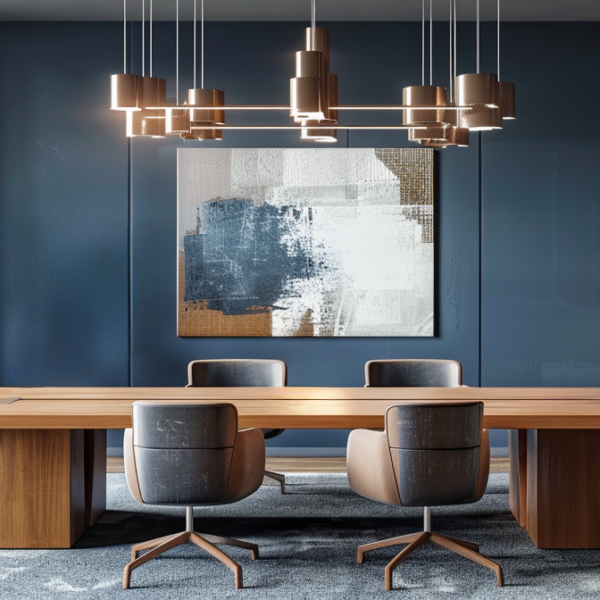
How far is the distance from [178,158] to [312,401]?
284 centimetres

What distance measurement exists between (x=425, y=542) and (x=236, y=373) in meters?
1.77

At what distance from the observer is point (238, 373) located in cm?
477

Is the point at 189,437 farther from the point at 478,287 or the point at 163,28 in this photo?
the point at 163,28

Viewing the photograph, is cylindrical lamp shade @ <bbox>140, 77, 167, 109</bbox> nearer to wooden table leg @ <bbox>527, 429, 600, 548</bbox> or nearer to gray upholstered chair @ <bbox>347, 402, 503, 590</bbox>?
gray upholstered chair @ <bbox>347, 402, 503, 590</bbox>

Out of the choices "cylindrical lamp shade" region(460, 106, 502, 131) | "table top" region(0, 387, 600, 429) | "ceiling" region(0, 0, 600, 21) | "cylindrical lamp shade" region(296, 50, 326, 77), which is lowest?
"table top" region(0, 387, 600, 429)

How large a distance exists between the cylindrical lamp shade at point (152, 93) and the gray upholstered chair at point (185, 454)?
1.47 metres

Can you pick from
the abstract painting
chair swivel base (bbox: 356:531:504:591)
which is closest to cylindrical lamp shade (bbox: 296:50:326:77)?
chair swivel base (bbox: 356:531:504:591)

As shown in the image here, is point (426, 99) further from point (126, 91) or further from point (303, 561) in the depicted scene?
point (303, 561)

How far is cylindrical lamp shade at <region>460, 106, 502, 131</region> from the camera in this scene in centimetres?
351

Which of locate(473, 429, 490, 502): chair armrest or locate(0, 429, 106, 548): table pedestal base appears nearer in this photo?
locate(473, 429, 490, 502): chair armrest

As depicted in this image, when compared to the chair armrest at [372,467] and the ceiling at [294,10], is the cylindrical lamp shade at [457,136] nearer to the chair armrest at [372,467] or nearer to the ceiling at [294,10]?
the chair armrest at [372,467]

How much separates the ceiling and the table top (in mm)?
3002

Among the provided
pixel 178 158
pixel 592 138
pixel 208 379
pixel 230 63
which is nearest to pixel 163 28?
pixel 230 63

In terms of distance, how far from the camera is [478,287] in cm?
591
